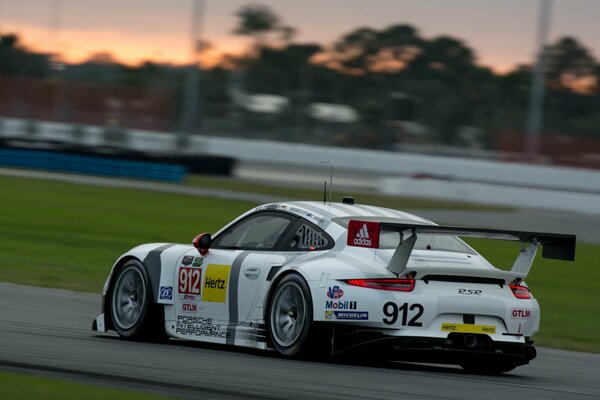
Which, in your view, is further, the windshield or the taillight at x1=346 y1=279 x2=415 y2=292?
the windshield

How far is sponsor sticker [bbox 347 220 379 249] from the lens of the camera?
8148mm

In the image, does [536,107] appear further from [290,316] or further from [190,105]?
[290,316]

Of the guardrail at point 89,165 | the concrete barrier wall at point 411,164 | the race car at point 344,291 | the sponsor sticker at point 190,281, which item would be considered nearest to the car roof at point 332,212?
the race car at point 344,291

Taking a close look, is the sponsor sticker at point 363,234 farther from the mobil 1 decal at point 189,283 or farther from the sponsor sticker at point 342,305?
the mobil 1 decal at point 189,283

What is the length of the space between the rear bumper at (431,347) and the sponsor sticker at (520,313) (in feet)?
0.60

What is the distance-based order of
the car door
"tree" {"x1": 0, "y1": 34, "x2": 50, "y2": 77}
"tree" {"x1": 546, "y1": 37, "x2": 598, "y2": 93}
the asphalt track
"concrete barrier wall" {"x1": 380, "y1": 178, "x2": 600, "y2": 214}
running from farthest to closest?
"tree" {"x1": 0, "y1": 34, "x2": 50, "y2": 77}
"tree" {"x1": 546, "y1": 37, "x2": 598, "y2": 93}
"concrete barrier wall" {"x1": 380, "y1": 178, "x2": 600, "y2": 214}
the car door
the asphalt track

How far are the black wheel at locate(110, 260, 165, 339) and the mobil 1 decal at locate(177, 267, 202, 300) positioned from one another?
0.24 metres

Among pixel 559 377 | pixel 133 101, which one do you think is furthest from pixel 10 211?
pixel 133 101

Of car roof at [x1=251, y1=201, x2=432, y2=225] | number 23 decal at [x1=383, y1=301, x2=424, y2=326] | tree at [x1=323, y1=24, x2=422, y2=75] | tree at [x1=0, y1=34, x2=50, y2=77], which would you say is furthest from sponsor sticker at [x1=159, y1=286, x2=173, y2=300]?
tree at [x1=0, y1=34, x2=50, y2=77]

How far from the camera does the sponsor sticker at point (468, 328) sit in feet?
26.8

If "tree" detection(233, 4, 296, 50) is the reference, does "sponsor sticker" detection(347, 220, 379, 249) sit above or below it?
below

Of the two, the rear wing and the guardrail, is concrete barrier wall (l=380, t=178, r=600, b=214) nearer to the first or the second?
the guardrail

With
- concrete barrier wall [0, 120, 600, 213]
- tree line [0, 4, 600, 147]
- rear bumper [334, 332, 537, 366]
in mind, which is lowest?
rear bumper [334, 332, 537, 366]

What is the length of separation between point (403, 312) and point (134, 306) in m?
2.52
